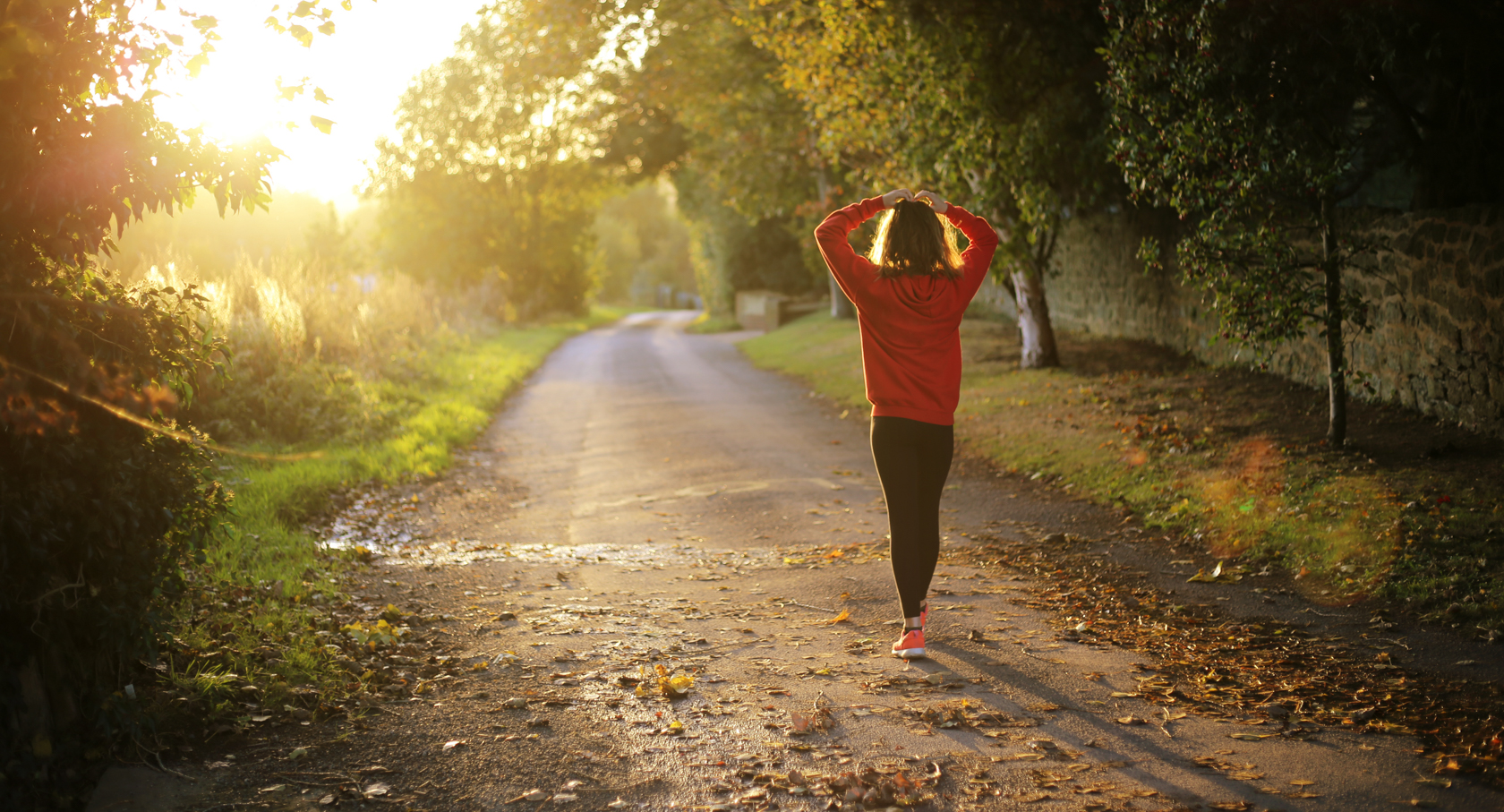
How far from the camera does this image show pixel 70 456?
3820mm

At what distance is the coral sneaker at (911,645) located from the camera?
17.0ft

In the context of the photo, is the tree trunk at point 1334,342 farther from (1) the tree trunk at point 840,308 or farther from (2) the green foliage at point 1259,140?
(1) the tree trunk at point 840,308

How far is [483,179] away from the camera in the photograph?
42.1m

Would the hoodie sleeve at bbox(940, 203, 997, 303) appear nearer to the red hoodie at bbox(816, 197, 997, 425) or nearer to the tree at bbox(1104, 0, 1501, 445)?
the red hoodie at bbox(816, 197, 997, 425)

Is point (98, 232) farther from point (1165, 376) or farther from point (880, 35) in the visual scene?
point (1165, 376)

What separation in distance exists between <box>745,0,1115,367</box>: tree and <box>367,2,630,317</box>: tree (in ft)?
72.1

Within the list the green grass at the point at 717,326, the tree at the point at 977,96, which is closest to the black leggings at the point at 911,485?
the tree at the point at 977,96

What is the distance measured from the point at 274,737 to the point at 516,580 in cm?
271

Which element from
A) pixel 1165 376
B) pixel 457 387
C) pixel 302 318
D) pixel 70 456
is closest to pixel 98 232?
pixel 70 456

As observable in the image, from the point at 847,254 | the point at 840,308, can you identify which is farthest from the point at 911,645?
the point at 840,308

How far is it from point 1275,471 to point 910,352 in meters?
4.75

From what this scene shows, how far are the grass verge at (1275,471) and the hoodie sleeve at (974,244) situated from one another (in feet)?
9.40

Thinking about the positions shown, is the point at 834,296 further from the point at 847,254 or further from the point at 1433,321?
the point at 847,254

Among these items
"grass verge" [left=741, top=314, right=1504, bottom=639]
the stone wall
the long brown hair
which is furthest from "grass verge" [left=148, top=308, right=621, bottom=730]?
the stone wall
